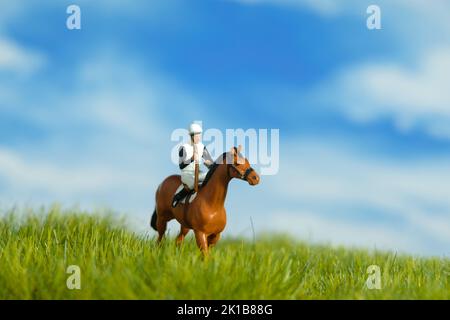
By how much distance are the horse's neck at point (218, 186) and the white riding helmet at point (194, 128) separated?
548mm

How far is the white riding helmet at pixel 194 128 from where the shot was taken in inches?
289

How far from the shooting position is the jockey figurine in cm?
738

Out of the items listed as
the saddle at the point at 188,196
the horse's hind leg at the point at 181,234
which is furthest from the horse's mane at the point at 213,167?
the horse's hind leg at the point at 181,234

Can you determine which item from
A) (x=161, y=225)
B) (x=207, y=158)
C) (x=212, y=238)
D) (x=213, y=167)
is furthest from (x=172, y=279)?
(x=161, y=225)

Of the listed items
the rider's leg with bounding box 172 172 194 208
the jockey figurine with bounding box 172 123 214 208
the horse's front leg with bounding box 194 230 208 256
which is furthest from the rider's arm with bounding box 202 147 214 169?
the horse's front leg with bounding box 194 230 208 256

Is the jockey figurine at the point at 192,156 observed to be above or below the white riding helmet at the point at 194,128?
below

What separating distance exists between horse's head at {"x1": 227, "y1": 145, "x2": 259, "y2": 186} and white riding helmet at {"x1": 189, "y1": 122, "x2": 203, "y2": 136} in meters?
0.58

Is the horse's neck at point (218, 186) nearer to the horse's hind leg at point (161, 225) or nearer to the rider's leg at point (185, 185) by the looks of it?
the rider's leg at point (185, 185)

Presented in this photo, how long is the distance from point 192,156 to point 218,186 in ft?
1.86

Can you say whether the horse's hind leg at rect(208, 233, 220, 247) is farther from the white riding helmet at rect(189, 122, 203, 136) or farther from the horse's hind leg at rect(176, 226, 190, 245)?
the white riding helmet at rect(189, 122, 203, 136)
